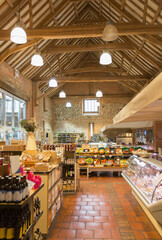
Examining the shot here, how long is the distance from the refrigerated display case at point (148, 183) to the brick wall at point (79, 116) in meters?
13.0

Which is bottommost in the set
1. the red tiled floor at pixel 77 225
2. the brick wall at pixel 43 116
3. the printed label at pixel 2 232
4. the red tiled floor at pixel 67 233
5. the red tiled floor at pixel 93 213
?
the red tiled floor at pixel 77 225

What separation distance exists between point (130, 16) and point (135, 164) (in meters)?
6.16

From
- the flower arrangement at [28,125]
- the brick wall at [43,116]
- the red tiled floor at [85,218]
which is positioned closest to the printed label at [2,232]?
the red tiled floor at [85,218]

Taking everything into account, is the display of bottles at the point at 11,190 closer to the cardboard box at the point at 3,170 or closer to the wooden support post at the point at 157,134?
the cardboard box at the point at 3,170

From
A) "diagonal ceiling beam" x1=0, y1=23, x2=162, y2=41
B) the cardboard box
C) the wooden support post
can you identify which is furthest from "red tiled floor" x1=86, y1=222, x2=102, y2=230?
"diagonal ceiling beam" x1=0, y1=23, x2=162, y2=41

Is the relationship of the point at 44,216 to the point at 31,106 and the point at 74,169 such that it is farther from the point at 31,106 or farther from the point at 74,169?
the point at 31,106

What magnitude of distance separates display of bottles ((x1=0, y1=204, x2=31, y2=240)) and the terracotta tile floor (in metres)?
1.46

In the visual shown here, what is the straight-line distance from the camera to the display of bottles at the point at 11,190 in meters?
1.97

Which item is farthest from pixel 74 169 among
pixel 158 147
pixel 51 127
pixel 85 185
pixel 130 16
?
pixel 51 127

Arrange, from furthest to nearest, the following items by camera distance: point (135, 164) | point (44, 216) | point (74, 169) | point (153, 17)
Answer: point (153, 17) < point (74, 169) < point (135, 164) < point (44, 216)

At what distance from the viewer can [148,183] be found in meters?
3.58

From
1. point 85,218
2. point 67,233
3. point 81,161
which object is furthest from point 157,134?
point 67,233

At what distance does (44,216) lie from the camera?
10.9ft

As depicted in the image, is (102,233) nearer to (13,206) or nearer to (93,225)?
(93,225)
